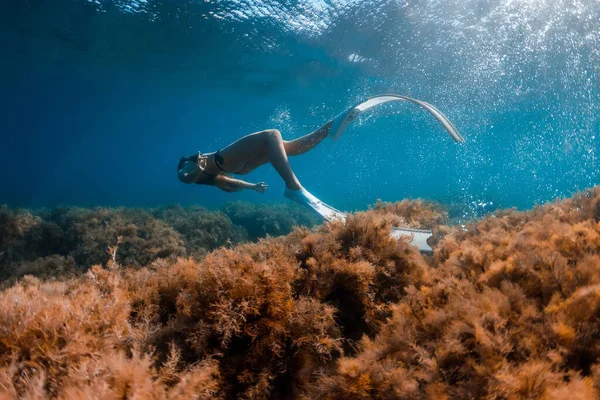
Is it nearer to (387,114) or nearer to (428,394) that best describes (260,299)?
(428,394)

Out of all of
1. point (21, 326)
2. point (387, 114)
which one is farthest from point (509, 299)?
point (387, 114)

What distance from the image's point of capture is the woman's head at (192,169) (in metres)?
6.64

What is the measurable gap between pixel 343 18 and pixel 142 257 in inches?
726

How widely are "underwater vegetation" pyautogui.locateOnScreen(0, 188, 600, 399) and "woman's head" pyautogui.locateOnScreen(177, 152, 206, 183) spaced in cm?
371

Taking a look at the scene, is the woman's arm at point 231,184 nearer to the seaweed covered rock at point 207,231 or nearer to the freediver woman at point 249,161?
the freediver woman at point 249,161

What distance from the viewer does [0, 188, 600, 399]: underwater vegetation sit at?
1.47 m

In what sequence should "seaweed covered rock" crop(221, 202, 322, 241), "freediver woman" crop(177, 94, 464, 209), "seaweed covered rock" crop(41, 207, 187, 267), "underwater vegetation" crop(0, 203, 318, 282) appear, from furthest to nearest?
"seaweed covered rock" crop(221, 202, 322, 241) → "seaweed covered rock" crop(41, 207, 187, 267) → "underwater vegetation" crop(0, 203, 318, 282) → "freediver woman" crop(177, 94, 464, 209)

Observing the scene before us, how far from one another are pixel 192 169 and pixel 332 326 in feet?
16.9

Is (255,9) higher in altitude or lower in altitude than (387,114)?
lower

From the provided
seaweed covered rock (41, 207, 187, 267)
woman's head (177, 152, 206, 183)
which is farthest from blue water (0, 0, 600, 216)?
seaweed covered rock (41, 207, 187, 267)

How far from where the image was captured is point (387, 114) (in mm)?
39000

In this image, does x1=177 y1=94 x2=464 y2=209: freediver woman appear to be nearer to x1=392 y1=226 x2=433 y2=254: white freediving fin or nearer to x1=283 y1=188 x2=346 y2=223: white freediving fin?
x1=283 y1=188 x2=346 y2=223: white freediving fin

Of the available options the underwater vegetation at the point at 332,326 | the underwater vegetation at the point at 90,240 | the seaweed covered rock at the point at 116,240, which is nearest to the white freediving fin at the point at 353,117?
the underwater vegetation at the point at 90,240

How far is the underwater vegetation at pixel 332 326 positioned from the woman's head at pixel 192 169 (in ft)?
12.2
